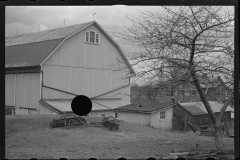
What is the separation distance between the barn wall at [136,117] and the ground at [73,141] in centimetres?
6

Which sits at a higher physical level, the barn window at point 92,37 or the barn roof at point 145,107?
the barn window at point 92,37

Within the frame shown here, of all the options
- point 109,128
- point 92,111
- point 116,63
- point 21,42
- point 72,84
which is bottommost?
point 109,128

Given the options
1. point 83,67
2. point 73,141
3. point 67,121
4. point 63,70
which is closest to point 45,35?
point 63,70

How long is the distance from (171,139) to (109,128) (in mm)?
817

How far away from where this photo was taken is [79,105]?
3.54 metres

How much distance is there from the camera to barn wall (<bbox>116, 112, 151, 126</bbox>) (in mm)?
3504

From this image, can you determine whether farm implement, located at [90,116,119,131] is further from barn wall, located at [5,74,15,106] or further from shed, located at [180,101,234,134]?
barn wall, located at [5,74,15,106]

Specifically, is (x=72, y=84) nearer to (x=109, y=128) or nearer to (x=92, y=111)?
(x=92, y=111)

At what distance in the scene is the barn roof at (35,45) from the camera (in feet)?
11.1

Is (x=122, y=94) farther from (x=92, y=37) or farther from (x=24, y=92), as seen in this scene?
(x=24, y=92)

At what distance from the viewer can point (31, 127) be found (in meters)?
3.38

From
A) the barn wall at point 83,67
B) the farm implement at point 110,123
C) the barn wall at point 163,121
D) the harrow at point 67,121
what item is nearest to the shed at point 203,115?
the barn wall at point 163,121

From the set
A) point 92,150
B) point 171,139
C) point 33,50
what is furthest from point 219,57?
point 33,50

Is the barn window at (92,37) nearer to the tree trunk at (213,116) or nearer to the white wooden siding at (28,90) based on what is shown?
the white wooden siding at (28,90)
